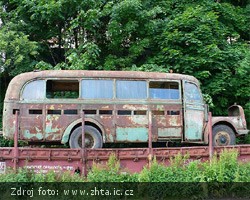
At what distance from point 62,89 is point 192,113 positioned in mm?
3720

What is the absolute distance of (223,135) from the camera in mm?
9078

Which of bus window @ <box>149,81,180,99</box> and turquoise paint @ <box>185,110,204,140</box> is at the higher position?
bus window @ <box>149,81,180,99</box>

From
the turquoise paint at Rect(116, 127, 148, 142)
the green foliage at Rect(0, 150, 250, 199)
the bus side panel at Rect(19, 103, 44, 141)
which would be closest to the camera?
the green foliage at Rect(0, 150, 250, 199)

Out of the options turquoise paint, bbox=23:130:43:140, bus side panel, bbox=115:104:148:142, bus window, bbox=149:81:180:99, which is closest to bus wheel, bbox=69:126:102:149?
bus side panel, bbox=115:104:148:142

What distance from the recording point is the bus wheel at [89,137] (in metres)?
8.41

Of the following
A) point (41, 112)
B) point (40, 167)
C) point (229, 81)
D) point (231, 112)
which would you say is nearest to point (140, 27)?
point (229, 81)

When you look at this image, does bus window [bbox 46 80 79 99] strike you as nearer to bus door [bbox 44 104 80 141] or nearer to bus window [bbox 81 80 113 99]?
bus window [bbox 81 80 113 99]

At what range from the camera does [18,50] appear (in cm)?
1107

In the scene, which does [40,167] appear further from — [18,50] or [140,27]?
[140,27]

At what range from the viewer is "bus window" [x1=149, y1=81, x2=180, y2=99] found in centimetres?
895

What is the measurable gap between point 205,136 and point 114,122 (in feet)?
8.51

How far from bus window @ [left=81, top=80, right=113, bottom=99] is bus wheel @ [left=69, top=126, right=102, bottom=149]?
2.80ft

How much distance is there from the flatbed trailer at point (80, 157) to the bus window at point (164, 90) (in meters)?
1.74

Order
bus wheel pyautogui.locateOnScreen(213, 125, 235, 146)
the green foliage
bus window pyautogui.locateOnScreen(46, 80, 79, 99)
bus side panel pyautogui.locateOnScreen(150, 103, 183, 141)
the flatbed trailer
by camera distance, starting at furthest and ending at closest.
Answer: bus wheel pyautogui.locateOnScreen(213, 125, 235, 146), bus window pyautogui.locateOnScreen(46, 80, 79, 99), bus side panel pyautogui.locateOnScreen(150, 103, 183, 141), the flatbed trailer, the green foliage
